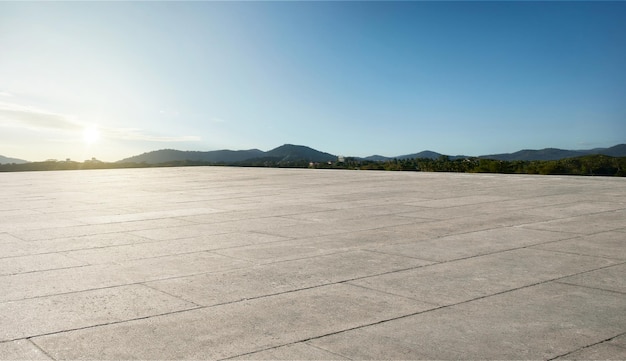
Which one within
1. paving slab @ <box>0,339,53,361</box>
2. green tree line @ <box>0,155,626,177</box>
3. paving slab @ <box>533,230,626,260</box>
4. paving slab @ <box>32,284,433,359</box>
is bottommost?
paving slab @ <box>0,339,53,361</box>

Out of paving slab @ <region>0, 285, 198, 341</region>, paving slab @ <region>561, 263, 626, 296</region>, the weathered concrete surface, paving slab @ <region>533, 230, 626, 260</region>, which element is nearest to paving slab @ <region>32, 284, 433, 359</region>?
the weathered concrete surface

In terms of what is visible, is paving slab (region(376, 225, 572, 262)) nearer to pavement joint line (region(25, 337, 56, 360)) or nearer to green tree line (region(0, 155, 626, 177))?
pavement joint line (region(25, 337, 56, 360))

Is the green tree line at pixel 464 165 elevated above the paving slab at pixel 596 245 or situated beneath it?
elevated above

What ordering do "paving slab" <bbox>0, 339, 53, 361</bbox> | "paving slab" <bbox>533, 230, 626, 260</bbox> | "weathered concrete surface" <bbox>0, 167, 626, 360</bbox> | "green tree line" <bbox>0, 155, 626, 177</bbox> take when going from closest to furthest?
"paving slab" <bbox>0, 339, 53, 361</bbox> → "weathered concrete surface" <bbox>0, 167, 626, 360</bbox> → "paving slab" <bbox>533, 230, 626, 260</bbox> → "green tree line" <bbox>0, 155, 626, 177</bbox>

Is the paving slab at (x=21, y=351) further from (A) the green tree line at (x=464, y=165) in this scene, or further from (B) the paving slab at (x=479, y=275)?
(A) the green tree line at (x=464, y=165)

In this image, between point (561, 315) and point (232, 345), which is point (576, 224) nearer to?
point (561, 315)

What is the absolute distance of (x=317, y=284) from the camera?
542 centimetres

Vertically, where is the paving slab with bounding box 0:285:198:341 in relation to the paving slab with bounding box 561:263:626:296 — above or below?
below

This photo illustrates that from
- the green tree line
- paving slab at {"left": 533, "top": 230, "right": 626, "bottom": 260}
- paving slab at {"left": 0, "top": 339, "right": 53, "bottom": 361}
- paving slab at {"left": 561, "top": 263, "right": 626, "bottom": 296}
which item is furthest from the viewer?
the green tree line

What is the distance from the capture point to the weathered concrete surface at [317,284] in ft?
12.7

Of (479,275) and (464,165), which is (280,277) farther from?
(464,165)

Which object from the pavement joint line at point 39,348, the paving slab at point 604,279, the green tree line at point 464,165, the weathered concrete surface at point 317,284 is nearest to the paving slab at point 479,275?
the weathered concrete surface at point 317,284

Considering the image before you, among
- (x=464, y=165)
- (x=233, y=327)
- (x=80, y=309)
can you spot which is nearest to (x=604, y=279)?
(x=233, y=327)

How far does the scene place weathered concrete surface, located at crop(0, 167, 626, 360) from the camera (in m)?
3.86
